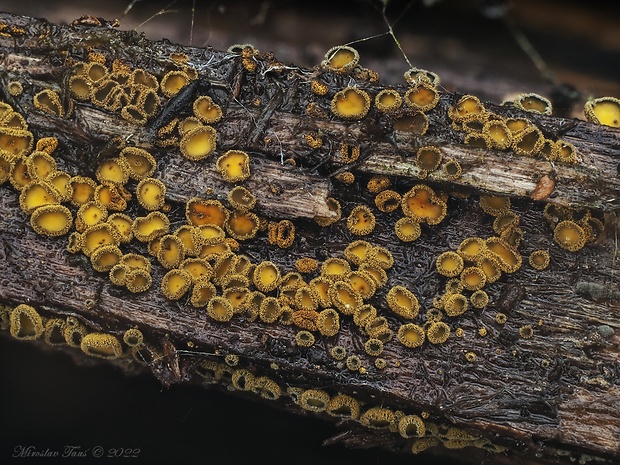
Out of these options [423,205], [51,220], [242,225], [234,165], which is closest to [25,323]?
[51,220]

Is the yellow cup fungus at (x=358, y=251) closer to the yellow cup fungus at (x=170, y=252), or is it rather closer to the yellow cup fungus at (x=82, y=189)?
the yellow cup fungus at (x=170, y=252)

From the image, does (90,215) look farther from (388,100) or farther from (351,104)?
(388,100)

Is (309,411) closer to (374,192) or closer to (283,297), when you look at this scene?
(283,297)

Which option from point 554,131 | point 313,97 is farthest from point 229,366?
point 554,131

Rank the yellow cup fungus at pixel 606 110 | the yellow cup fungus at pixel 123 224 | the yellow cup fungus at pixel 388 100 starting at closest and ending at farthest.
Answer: the yellow cup fungus at pixel 123 224, the yellow cup fungus at pixel 388 100, the yellow cup fungus at pixel 606 110

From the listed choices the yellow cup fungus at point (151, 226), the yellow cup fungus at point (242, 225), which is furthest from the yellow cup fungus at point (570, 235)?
the yellow cup fungus at point (151, 226)

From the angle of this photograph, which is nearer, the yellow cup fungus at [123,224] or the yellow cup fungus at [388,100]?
the yellow cup fungus at [123,224]
